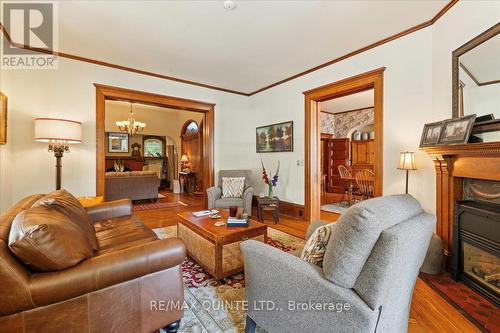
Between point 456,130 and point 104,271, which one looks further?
point 456,130

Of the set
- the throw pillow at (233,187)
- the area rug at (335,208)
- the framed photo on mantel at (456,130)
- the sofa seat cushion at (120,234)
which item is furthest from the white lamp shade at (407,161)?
the sofa seat cushion at (120,234)

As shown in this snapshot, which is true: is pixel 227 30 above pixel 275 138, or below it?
above

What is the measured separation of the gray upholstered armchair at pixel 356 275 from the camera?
0.95 meters

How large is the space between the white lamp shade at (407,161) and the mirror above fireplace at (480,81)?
0.56 meters

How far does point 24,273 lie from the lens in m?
1.03

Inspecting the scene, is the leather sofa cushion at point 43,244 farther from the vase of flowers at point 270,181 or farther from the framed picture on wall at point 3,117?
the vase of flowers at point 270,181

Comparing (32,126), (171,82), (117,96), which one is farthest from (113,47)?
(32,126)

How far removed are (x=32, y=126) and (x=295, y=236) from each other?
4.08m

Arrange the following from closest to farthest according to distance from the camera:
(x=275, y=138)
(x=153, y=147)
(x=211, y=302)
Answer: (x=211, y=302) → (x=275, y=138) → (x=153, y=147)

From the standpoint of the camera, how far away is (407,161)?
255cm

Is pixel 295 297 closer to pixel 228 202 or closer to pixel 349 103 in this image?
pixel 228 202

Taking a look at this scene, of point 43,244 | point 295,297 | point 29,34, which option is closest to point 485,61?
point 295,297

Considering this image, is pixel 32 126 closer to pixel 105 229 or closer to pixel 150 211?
pixel 105 229

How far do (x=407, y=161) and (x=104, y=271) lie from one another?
303 cm
